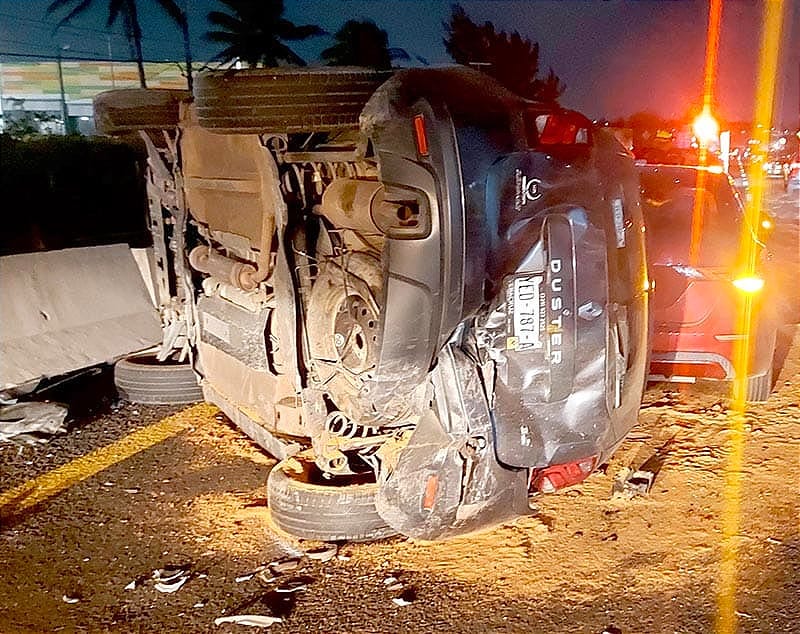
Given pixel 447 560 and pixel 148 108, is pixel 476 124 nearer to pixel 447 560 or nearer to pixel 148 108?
pixel 447 560

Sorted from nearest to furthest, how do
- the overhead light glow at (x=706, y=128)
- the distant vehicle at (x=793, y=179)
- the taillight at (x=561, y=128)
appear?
the taillight at (x=561, y=128), the overhead light glow at (x=706, y=128), the distant vehicle at (x=793, y=179)

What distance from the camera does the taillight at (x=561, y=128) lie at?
119 inches

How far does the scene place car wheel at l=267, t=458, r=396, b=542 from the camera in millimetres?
3779

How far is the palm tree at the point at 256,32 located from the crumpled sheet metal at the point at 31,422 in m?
2.79

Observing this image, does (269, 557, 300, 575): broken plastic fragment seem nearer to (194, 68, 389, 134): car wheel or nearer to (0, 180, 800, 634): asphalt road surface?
(0, 180, 800, 634): asphalt road surface

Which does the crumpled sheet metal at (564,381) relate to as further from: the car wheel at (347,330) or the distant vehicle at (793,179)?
the distant vehicle at (793,179)

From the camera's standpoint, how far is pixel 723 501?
432 cm

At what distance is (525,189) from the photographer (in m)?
3.01

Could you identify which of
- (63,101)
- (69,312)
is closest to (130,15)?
(63,101)

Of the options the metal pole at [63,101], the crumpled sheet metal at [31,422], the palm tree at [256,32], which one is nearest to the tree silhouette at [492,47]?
the palm tree at [256,32]

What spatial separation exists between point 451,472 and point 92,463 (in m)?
2.80

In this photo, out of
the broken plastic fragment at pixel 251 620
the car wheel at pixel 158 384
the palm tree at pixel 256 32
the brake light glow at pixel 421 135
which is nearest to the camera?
the brake light glow at pixel 421 135

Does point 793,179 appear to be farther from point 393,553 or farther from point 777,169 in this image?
point 393,553

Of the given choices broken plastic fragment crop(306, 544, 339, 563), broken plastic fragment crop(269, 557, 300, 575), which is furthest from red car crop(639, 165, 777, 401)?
broken plastic fragment crop(269, 557, 300, 575)
